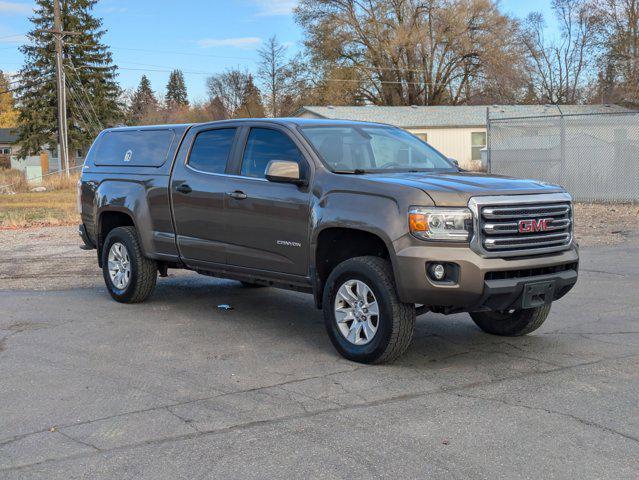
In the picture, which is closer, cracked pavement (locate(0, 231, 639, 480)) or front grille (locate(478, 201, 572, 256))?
cracked pavement (locate(0, 231, 639, 480))

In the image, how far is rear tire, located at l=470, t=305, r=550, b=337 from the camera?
20.9 feet

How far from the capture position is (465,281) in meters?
5.24

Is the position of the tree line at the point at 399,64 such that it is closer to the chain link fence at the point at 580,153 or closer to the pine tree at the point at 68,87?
the pine tree at the point at 68,87

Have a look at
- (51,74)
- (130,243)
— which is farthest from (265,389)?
(51,74)

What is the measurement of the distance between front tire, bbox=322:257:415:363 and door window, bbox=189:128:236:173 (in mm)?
1961

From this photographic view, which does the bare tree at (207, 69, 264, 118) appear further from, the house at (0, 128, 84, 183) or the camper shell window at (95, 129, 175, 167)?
the camper shell window at (95, 129, 175, 167)

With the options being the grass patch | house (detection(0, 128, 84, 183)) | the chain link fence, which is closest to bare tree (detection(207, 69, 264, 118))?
house (detection(0, 128, 84, 183))

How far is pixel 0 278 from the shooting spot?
10297 mm

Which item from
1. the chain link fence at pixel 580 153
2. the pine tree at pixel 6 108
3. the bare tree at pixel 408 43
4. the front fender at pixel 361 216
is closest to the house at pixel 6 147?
the pine tree at pixel 6 108

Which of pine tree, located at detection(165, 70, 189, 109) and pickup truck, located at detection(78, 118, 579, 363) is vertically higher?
pine tree, located at detection(165, 70, 189, 109)

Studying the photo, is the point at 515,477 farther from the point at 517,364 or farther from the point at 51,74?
the point at 51,74

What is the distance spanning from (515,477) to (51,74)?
59050 mm

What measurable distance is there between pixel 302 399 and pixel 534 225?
86.2 inches

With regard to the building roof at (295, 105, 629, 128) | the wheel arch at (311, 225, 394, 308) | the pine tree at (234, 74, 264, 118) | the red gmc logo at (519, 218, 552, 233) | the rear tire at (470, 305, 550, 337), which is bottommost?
the rear tire at (470, 305, 550, 337)
